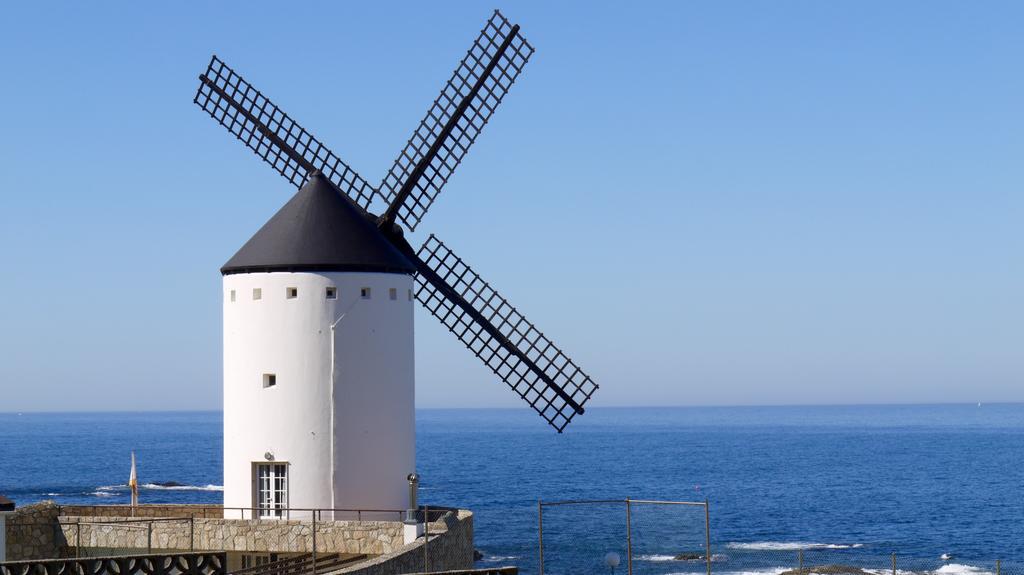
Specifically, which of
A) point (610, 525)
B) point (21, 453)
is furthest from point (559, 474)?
point (21, 453)

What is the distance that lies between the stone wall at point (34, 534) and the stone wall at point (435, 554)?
26.1 ft

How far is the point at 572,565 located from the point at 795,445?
11401 cm

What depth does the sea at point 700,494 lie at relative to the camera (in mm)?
57312

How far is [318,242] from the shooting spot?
26344 millimetres

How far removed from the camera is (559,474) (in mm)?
113312

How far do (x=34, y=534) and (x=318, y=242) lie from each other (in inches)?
316

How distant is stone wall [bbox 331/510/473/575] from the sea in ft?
5.39

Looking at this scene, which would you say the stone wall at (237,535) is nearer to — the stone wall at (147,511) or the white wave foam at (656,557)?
the stone wall at (147,511)

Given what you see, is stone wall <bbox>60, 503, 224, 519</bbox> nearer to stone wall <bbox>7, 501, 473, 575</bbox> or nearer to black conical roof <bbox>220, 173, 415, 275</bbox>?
stone wall <bbox>7, 501, 473, 575</bbox>

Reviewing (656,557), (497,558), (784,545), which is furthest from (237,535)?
(784,545)

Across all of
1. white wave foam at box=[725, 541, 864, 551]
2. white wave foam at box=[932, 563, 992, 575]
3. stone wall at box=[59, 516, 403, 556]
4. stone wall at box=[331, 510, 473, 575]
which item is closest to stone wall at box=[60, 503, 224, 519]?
stone wall at box=[59, 516, 403, 556]

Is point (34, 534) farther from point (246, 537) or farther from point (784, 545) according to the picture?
point (784, 545)

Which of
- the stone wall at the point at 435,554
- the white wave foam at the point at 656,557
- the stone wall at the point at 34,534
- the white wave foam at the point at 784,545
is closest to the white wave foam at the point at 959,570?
the white wave foam at the point at 784,545

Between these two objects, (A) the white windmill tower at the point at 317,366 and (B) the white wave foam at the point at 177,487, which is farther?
(B) the white wave foam at the point at 177,487
